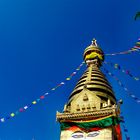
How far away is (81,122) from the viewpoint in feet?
132

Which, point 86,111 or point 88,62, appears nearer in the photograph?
point 86,111

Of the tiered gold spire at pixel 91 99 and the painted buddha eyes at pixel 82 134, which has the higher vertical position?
the tiered gold spire at pixel 91 99

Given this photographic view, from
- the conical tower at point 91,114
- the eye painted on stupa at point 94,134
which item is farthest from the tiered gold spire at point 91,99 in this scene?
the eye painted on stupa at point 94,134

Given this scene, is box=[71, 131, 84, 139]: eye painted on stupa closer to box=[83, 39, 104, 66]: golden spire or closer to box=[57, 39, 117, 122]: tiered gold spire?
box=[57, 39, 117, 122]: tiered gold spire

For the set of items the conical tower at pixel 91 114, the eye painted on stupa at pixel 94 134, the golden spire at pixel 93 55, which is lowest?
the eye painted on stupa at pixel 94 134

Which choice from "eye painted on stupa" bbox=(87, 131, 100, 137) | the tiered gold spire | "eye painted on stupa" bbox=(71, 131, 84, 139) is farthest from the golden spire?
"eye painted on stupa" bbox=(87, 131, 100, 137)

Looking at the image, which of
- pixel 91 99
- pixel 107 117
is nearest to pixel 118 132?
pixel 107 117

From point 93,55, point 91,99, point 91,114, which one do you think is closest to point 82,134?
point 91,114

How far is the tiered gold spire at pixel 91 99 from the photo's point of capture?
40.5 m

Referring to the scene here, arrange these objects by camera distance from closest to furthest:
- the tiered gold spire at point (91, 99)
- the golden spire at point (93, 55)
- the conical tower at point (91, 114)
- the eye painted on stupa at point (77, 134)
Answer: the conical tower at point (91, 114)
the eye painted on stupa at point (77, 134)
the tiered gold spire at point (91, 99)
the golden spire at point (93, 55)

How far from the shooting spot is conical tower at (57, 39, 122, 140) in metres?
39.1

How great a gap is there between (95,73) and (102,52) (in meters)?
8.95

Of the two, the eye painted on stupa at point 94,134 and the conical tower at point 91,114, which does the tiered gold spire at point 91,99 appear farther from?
the eye painted on stupa at point 94,134

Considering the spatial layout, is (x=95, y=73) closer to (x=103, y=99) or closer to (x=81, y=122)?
(x=103, y=99)
